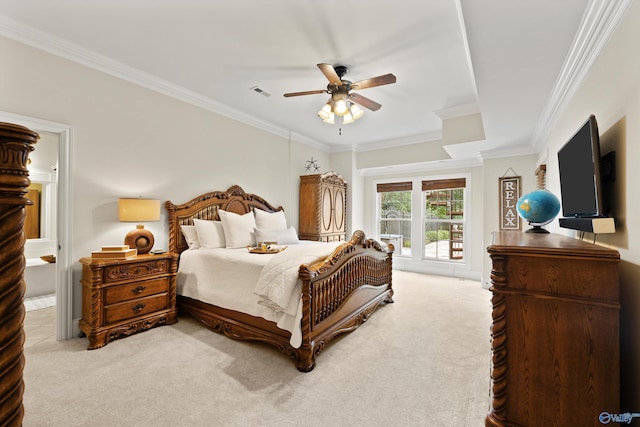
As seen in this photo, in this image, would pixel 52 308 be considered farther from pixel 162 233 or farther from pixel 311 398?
pixel 311 398

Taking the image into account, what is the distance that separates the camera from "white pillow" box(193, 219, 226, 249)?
11.9ft

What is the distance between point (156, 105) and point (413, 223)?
521cm

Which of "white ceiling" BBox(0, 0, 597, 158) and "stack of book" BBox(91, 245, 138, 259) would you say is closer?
"white ceiling" BBox(0, 0, 597, 158)

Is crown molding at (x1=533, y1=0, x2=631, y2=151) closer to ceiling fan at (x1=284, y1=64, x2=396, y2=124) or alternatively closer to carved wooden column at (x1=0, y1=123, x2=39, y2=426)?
ceiling fan at (x1=284, y1=64, x2=396, y2=124)

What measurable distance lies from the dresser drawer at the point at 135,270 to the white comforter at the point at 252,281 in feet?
1.09

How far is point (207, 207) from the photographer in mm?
3975

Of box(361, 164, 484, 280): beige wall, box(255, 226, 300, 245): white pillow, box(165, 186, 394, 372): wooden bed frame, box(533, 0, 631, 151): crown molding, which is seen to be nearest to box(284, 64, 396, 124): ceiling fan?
box(533, 0, 631, 151): crown molding

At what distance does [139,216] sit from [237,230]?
114 cm

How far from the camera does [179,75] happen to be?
3.28m

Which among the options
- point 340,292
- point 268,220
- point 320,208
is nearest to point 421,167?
point 320,208

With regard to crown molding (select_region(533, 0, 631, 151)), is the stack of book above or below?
below

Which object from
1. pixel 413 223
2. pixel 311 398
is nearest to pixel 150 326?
pixel 311 398

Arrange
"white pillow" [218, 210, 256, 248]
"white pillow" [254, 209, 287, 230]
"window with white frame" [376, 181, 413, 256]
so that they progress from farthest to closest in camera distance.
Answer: "window with white frame" [376, 181, 413, 256] < "white pillow" [254, 209, 287, 230] < "white pillow" [218, 210, 256, 248]

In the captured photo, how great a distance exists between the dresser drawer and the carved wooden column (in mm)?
2401
